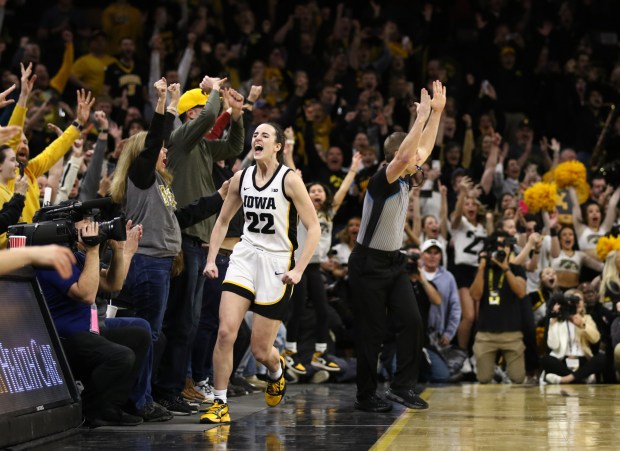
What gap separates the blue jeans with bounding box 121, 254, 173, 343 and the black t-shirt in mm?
5884

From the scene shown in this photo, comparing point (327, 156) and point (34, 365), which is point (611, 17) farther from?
point (34, 365)

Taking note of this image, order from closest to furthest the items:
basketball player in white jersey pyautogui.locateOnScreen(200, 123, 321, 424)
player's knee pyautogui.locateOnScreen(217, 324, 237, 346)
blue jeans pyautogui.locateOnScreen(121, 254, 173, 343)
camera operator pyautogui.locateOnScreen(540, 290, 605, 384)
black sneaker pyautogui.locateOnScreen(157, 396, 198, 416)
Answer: player's knee pyautogui.locateOnScreen(217, 324, 237, 346) < basketball player in white jersey pyautogui.locateOnScreen(200, 123, 321, 424) < blue jeans pyautogui.locateOnScreen(121, 254, 173, 343) < black sneaker pyautogui.locateOnScreen(157, 396, 198, 416) < camera operator pyautogui.locateOnScreen(540, 290, 605, 384)

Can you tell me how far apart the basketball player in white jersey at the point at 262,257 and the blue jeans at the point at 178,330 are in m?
0.71

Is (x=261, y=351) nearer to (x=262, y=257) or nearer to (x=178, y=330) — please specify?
(x=262, y=257)

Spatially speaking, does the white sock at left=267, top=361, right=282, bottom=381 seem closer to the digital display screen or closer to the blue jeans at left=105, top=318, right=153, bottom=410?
the blue jeans at left=105, top=318, right=153, bottom=410

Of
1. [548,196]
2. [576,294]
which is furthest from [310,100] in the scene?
[576,294]

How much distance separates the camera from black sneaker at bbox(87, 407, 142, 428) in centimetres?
778

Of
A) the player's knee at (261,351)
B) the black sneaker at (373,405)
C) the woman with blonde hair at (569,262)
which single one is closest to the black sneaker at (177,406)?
the player's knee at (261,351)

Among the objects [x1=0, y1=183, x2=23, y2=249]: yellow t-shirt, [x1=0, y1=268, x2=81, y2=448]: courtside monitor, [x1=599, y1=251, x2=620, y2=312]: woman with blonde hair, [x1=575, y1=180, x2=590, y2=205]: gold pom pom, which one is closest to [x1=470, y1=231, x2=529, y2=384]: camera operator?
[x1=599, y1=251, x2=620, y2=312]: woman with blonde hair

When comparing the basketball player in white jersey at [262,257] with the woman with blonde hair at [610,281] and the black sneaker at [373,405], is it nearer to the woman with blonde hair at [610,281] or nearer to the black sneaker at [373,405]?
the black sneaker at [373,405]

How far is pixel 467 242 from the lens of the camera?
14203 mm

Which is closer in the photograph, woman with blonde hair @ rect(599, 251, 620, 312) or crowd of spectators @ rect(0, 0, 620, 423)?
crowd of spectators @ rect(0, 0, 620, 423)

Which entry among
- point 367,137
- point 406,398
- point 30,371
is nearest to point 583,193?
point 367,137

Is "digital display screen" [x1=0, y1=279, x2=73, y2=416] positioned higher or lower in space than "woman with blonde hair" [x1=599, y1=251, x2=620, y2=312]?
lower
